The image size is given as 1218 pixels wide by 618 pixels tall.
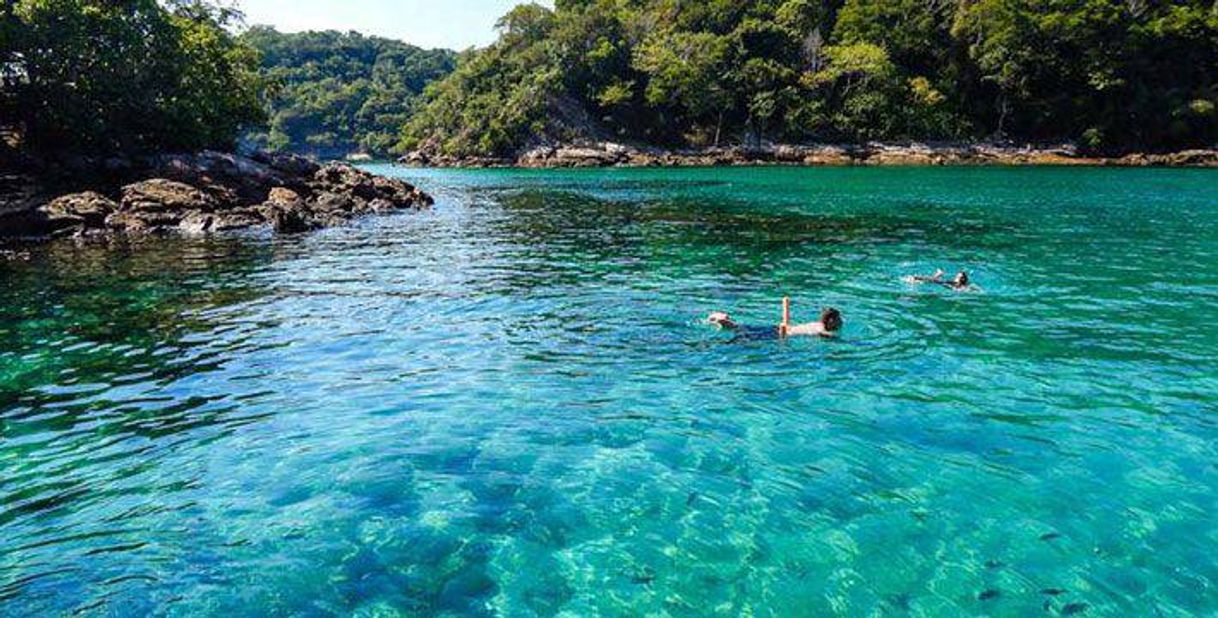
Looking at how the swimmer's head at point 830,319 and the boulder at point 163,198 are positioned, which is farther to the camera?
the boulder at point 163,198

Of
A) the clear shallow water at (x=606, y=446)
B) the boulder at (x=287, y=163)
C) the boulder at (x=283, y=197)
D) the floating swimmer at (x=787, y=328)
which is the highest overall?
the boulder at (x=287, y=163)

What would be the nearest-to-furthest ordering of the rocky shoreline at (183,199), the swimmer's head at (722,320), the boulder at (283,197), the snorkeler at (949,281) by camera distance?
the swimmer's head at (722,320)
the snorkeler at (949,281)
the rocky shoreline at (183,199)
the boulder at (283,197)

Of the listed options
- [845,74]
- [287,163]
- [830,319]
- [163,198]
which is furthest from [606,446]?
[845,74]

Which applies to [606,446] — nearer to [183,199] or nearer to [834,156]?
[183,199]

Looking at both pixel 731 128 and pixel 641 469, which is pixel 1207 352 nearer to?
pixel 641 469

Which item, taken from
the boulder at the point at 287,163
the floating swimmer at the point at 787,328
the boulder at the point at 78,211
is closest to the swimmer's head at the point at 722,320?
the floating swimmer at the point at 787,328

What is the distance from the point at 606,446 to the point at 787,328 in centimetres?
632

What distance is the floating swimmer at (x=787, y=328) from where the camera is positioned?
14.5 meters

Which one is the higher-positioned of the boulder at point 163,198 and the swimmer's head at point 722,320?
the boulder at point 163,198

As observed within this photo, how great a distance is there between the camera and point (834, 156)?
9119cm

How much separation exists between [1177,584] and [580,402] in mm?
7623

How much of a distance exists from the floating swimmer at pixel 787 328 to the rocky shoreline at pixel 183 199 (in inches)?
1015

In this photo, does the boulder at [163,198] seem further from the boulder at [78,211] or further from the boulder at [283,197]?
the boulder at [283,197]

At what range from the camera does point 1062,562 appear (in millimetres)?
7070
